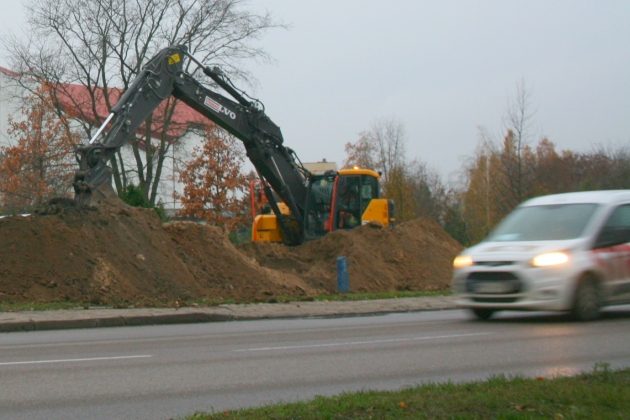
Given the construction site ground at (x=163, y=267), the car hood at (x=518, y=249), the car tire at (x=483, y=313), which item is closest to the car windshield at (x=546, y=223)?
→ the car hood at (x=518, y=249)

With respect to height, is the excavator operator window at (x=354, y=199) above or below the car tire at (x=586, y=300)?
above

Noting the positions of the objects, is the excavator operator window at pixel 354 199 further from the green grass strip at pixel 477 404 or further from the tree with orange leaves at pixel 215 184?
the tree with orange leaves at pixel 215 184

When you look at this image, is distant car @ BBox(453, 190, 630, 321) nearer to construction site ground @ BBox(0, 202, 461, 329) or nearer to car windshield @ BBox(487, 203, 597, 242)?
car windshield @ BBox(487, 203, 597, 242)

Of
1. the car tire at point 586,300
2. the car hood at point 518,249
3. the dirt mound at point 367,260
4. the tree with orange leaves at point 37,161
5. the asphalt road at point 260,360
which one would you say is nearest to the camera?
the asphalt road at point 260,360

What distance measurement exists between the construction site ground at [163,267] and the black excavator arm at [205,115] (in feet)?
4.08

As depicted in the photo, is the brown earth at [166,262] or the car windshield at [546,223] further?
the brown earth at [166,262]

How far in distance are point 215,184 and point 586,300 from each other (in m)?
47.9

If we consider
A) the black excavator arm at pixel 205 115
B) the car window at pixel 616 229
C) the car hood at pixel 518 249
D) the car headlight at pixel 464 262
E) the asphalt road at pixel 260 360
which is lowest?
the asphalt road at pixel 260 360

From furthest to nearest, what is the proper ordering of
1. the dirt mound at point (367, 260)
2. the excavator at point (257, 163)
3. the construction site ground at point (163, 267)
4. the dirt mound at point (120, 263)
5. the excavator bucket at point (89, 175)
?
the dirt mound at point (367, 260) < the excavator at point (257, 163) < the excavator bucket at point (89, 175) < the dirt mound at point (120, 263) < the construction site ground at point (163, 267)

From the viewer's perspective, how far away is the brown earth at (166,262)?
73.0ft

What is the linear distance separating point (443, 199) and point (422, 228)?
38.6 m

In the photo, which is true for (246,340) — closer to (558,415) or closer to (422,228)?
(558,415)

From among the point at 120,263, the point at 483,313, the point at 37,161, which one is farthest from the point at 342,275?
the point at 37,161

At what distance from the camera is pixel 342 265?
2645 centimetres
